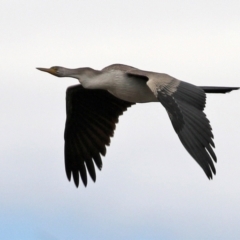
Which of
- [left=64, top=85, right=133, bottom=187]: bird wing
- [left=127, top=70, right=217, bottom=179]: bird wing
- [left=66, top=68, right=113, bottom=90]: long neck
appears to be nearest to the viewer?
[left=127, top=70, right=217, bottom=179]: bird wing

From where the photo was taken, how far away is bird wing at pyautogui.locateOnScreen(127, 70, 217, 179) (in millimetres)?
13539

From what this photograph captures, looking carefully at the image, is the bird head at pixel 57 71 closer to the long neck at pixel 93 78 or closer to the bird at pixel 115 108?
the bird at pixel 115 108

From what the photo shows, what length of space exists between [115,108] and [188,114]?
4.26m

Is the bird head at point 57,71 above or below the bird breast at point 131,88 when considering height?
above

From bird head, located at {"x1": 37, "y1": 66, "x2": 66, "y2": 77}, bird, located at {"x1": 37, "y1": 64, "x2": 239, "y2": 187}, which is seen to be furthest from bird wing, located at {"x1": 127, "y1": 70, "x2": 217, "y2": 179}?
bird head, located at {"x1": 37, "y1": 66, "x2": 66, "y2": 77}

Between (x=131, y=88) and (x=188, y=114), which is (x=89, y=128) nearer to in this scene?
(x=131, y=88)

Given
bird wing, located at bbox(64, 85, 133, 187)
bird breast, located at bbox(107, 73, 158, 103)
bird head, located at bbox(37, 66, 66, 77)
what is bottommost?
bird wing, located at bbox(64, 85, 133, 187)

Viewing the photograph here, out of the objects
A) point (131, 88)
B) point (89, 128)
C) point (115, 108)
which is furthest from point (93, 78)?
point (89, 128)

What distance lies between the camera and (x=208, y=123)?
14008 mm

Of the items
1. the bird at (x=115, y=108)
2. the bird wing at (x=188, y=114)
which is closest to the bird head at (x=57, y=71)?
the bird at (x=115, y=108)

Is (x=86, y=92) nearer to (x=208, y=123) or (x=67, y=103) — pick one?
(x=67, y=103)

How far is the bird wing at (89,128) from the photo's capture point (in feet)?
60.2

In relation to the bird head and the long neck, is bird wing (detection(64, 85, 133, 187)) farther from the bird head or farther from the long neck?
the long neck

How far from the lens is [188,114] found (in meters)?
14.2
